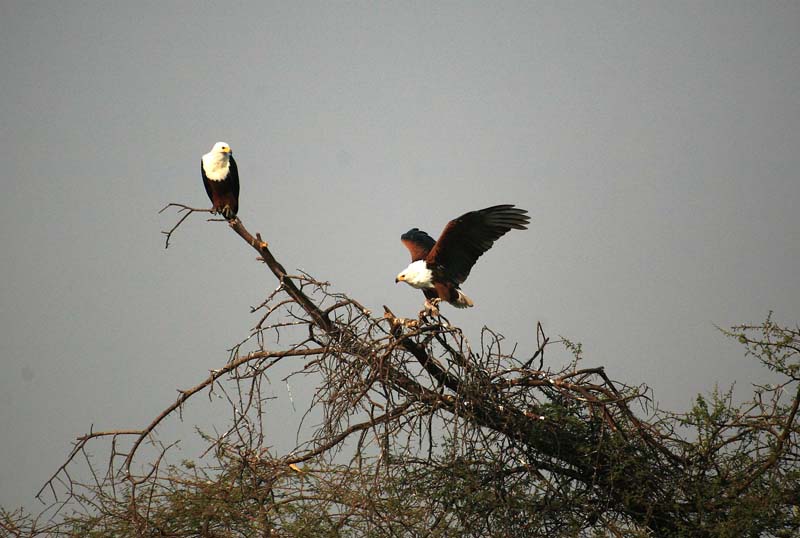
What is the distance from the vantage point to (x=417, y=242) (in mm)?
4965

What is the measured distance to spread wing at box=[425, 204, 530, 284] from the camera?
4156 millimetres

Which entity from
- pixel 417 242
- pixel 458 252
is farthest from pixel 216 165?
pixel 458 252

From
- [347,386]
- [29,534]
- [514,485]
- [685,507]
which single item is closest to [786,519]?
[685,507]

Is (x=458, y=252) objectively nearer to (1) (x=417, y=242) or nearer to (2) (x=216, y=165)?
(1) (x=417, y=242)

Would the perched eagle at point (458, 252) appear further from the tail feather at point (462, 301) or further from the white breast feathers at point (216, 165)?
the white breast feathers at point (216, 165)

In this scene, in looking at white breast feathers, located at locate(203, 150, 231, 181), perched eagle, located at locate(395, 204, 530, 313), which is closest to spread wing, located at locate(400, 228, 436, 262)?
perched eagle, located at locate(395, 204, 530, 313)

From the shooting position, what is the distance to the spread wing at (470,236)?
4.16 m

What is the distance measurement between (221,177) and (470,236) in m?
1.73

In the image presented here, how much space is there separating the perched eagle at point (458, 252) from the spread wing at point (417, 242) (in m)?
0.28

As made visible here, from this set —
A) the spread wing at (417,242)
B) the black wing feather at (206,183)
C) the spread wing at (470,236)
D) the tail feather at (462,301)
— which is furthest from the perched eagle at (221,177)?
the tail feather at (462,301)

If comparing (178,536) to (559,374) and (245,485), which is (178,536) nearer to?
(245,485)

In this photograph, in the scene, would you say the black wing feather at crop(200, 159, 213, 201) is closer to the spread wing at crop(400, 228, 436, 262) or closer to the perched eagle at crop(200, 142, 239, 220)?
the perched eagle at crop(200, 142, 239, 220)

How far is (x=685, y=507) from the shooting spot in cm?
336

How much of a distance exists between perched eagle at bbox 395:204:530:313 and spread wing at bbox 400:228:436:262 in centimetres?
28
